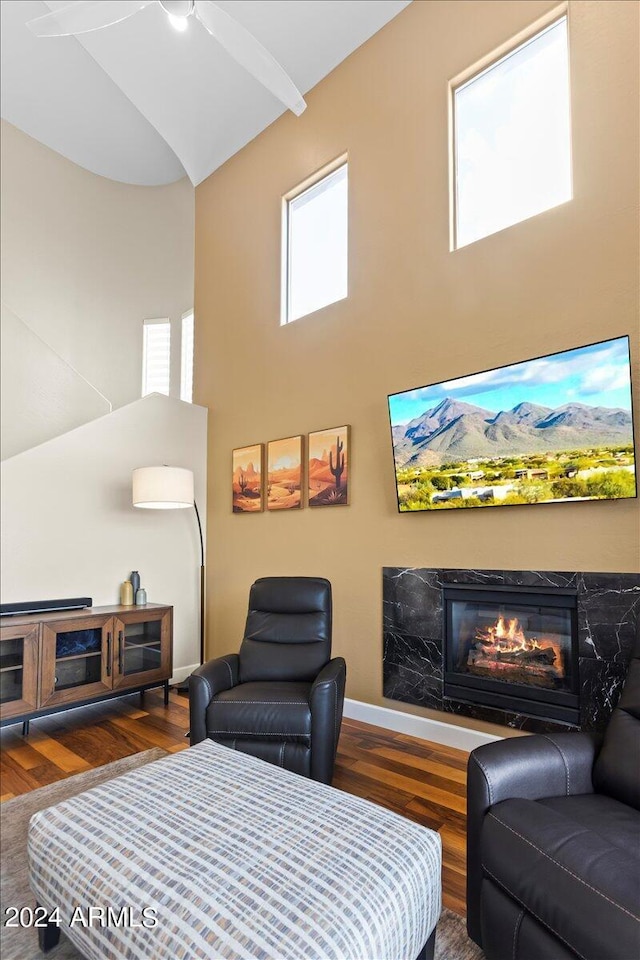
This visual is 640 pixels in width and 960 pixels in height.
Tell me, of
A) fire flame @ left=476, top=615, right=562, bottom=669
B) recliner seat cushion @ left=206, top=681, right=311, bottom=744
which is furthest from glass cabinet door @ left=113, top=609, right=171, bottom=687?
fire flame @ left=476, top=615, right=562, bottom=669

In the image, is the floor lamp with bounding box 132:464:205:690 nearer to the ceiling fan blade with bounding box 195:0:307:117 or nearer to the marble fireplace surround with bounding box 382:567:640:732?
the marble fireplace surround with bounding box 382:567:640:732

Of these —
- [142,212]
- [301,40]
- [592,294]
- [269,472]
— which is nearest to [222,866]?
[592,294]

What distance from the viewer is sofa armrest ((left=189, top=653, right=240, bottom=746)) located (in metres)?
2.57

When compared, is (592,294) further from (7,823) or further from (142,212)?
(142,212)

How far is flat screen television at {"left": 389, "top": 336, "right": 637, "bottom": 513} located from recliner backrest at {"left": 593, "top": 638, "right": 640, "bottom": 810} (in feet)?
3.43

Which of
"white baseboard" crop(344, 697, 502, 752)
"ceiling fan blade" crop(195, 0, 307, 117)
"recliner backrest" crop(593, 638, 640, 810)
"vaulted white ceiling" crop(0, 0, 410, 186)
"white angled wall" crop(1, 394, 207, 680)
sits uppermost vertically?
"vaulted white ceiling" crop(0, 0, 410, 186)

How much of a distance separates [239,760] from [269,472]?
2597 mm

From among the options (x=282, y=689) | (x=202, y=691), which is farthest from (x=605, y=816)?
(x=202, y=691)

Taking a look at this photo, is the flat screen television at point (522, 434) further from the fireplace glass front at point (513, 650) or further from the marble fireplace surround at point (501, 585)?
the fireplace glass front at point (513, 650)

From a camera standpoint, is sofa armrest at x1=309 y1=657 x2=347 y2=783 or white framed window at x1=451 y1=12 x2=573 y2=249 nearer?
sofa armrest at x1=309 y1=657 x2=347 y2=783

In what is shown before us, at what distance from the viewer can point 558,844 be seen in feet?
4.41

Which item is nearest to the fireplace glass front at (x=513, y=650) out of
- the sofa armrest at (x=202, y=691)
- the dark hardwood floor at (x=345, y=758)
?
the dark hardwood floor at (x=345, y=758)

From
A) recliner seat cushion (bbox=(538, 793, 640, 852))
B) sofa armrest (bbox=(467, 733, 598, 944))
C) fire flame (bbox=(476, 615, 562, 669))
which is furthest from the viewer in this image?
fire flame (bbox=(476, 615, 562, 669))

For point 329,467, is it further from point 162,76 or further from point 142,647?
point 162,76
